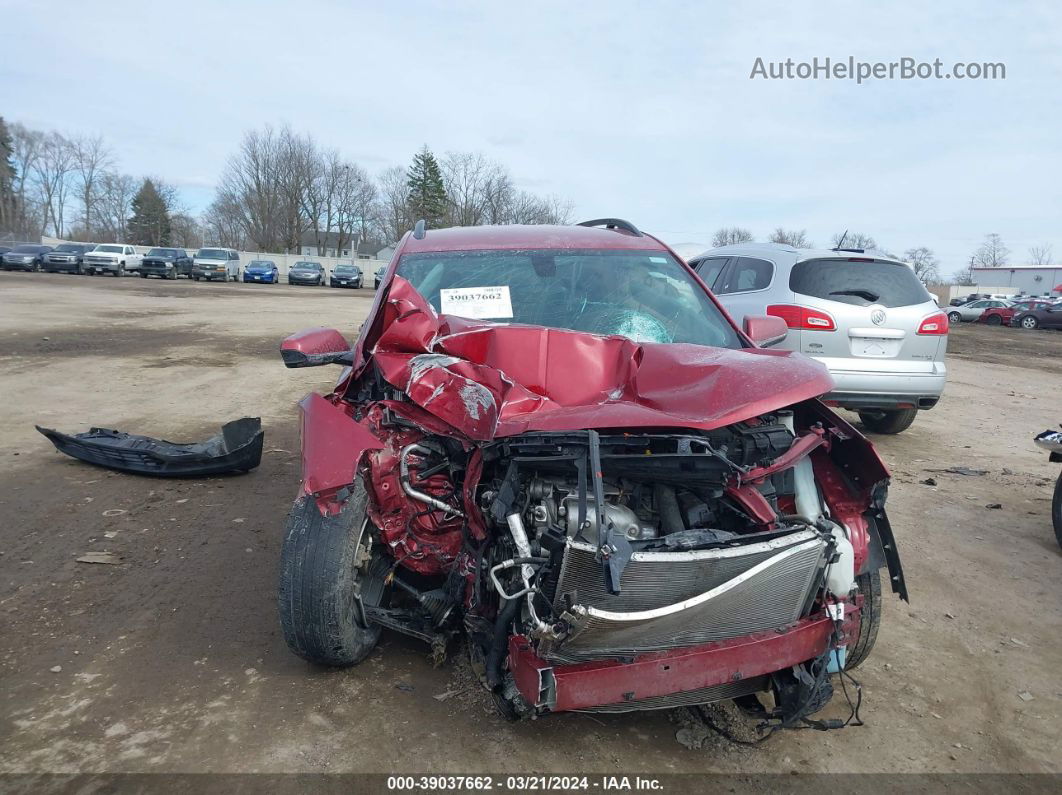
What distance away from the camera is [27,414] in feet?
24.3

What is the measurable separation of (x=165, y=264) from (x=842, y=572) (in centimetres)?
4143

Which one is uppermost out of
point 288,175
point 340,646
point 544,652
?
point 288,175

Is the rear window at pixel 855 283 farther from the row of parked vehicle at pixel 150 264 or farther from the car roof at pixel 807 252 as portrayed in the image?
the row of parked vehicle at pixel 150 264

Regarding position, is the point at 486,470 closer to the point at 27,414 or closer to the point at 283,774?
the point at 283,774

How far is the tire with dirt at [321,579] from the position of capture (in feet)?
8.98

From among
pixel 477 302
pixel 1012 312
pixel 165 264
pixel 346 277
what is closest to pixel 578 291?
pixel 477 302

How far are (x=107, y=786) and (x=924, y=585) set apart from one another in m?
3.95

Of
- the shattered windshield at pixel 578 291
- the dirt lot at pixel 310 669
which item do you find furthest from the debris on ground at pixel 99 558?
the shattered windshield at pixel 578 291

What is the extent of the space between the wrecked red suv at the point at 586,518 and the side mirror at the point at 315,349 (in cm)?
3

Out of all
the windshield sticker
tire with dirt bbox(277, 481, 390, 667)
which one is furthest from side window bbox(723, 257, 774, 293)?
tire with dirt bbox(277, 481, 390, 667)

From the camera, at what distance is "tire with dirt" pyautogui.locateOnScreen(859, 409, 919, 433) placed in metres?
7.83

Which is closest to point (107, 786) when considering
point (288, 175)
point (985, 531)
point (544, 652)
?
point (544, 652)

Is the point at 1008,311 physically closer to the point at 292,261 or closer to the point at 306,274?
the point at 306,274

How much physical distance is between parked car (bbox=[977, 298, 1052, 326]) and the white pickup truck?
1635 inches
